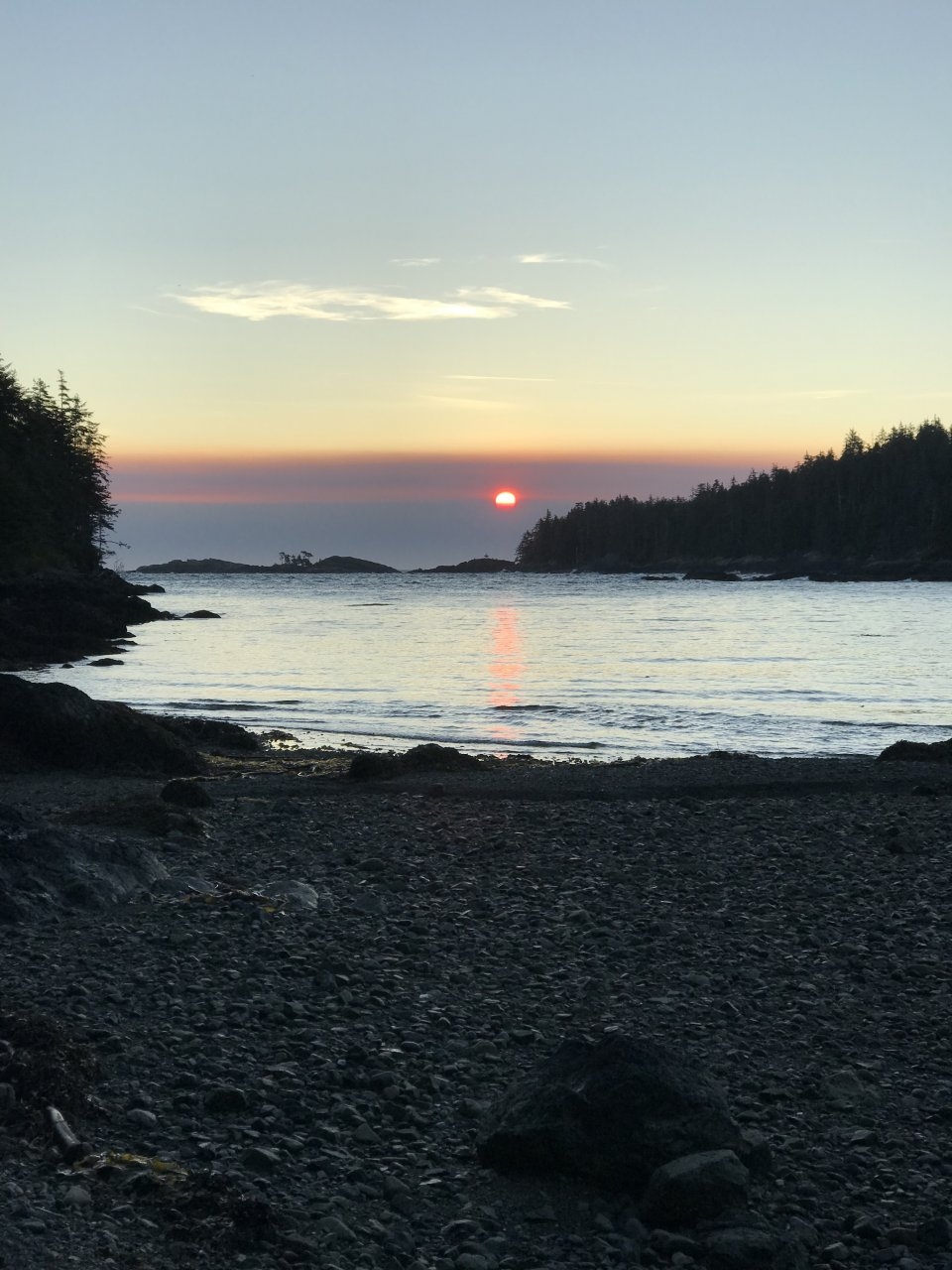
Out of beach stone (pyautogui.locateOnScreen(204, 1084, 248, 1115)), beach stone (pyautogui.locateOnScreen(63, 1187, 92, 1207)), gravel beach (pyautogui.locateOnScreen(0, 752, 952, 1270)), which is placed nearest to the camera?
beach stone (pyautogui.locateOnScreen(63, 1187, 92, 1207))

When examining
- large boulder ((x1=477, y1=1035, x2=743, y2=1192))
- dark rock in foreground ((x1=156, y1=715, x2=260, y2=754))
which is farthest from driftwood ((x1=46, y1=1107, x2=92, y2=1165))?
dark rock in foreground ((x1=156, y1=715, x2=260, y2=754))

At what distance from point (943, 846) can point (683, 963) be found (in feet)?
17.1

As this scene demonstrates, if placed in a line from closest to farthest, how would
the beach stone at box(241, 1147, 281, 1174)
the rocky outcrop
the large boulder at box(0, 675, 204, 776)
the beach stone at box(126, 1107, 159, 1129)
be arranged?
the beach stone at box(241, 1147, 281, 1174)
the beach stone at box(126, 1107, 159, 1129)
the large boulder at box(0, 675, 204, 776)
the rocky outcrop

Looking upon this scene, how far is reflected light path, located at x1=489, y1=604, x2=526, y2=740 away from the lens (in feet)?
89.5

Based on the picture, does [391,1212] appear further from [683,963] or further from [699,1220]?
[683,963]

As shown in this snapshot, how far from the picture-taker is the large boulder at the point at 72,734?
18141mm

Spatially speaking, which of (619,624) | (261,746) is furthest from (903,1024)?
(619,624)

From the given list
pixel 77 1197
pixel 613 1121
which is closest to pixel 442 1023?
pixel 613 1121

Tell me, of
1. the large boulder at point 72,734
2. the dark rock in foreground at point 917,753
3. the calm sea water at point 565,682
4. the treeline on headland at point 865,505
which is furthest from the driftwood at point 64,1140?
the treeline on headland at point 865,505

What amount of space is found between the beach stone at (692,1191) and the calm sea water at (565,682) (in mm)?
17399

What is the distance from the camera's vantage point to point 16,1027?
20.4ft

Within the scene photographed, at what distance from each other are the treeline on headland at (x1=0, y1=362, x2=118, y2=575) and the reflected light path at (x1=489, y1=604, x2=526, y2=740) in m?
27.3

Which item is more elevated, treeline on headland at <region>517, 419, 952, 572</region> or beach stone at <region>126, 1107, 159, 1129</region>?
treeline on headland at <region>517, 419, 952, 572</region>

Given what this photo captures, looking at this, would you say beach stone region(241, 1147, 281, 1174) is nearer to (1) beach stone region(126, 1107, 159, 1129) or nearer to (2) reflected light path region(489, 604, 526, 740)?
(1) beach stone region(126, 1107, 159, 1129)
